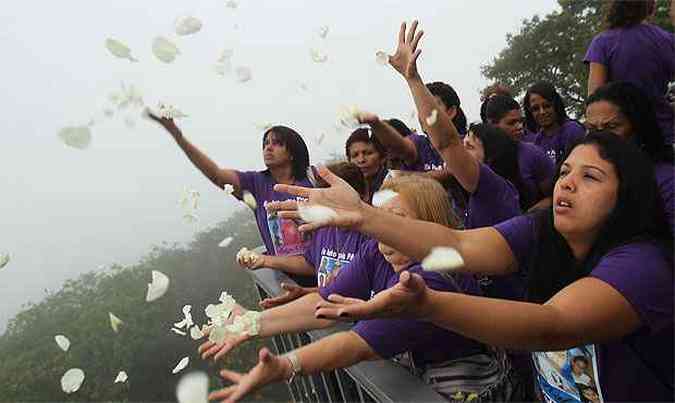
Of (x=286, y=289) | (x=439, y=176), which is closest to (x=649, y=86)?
(x=439, y=176)

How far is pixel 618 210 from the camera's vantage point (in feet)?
4.77

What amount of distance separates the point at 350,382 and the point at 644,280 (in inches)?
42.8

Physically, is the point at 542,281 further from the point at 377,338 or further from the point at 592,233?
the point at 377,338

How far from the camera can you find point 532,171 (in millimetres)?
2850

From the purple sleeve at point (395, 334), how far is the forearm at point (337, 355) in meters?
0.02

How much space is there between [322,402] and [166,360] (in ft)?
17.6

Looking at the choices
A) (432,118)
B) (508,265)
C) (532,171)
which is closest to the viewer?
(508,265)

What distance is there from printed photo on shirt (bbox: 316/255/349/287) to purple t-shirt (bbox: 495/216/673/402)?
3.86 ft

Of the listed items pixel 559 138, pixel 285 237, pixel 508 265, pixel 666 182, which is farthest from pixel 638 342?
pixel 559 138

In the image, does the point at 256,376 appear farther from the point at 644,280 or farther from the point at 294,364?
the point at 644,280

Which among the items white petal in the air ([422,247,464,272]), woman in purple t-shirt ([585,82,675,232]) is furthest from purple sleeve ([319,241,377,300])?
woman in purple t-shirt ([585,82,675,232])

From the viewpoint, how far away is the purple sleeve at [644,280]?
49.0 inches

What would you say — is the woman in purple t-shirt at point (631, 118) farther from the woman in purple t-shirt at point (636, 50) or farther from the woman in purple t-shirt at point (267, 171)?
A: the woman in purple t-shirt at point (267, 171)

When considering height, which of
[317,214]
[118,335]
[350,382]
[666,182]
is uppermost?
[317,214]
